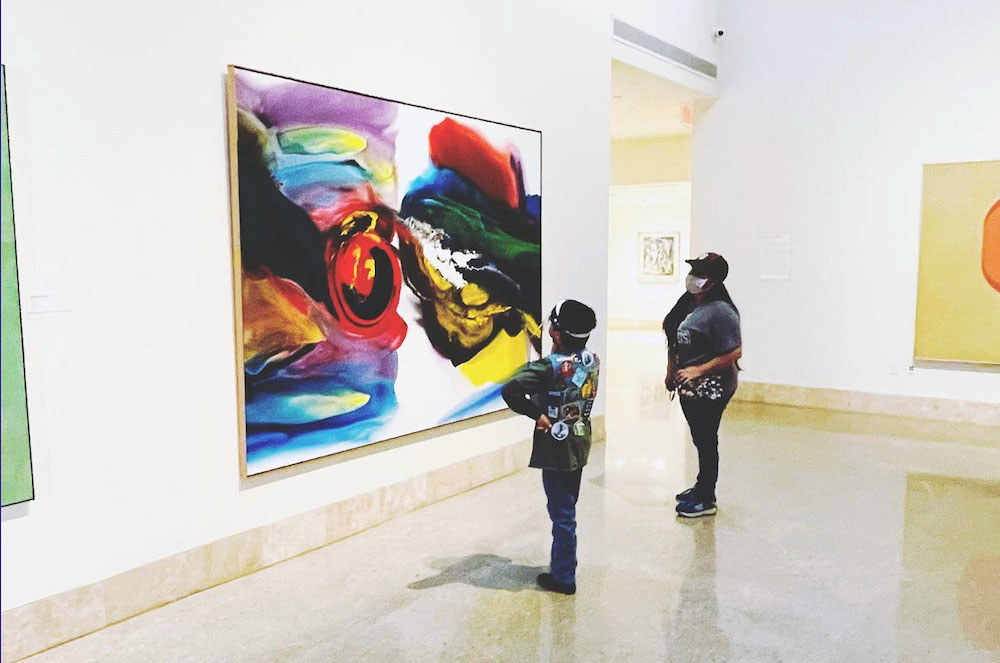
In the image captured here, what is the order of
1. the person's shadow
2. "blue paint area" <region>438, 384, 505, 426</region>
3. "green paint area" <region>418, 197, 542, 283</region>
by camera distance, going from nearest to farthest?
the person's shadow, "green paint area" <region>418, 197, 542, 283</region>, "blue paint area" <region>438, 384, 505, 426</region>

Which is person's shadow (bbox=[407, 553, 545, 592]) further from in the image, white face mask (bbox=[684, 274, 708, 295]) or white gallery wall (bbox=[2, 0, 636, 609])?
white face mask (bbox=[684, 274, 708, 295])

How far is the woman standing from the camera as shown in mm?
5453

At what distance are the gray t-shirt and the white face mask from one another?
106 millimetres

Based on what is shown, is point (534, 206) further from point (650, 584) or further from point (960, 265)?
point (960, 265)

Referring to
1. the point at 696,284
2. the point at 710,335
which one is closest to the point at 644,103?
the point at 696,284

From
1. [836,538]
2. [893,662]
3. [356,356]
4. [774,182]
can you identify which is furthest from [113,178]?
[774,182]

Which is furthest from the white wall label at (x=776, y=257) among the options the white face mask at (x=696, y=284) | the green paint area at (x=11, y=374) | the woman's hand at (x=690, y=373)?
the green paint area at (x=11, y=374)

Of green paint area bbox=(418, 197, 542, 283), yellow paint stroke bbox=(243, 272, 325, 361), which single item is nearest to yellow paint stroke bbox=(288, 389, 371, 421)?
yellow paint stroke bbox=(243, 272, 325, 361)

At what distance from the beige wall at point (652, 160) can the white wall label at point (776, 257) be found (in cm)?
607

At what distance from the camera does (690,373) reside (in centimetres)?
548

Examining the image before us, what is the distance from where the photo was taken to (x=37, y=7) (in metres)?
3.62

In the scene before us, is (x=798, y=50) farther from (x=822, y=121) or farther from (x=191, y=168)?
(x=191, y=168)

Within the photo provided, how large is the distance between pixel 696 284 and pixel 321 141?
268 centimetres

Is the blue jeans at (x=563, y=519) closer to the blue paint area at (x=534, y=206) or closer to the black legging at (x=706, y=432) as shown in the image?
→ the black legging at (x=706, y=432)
